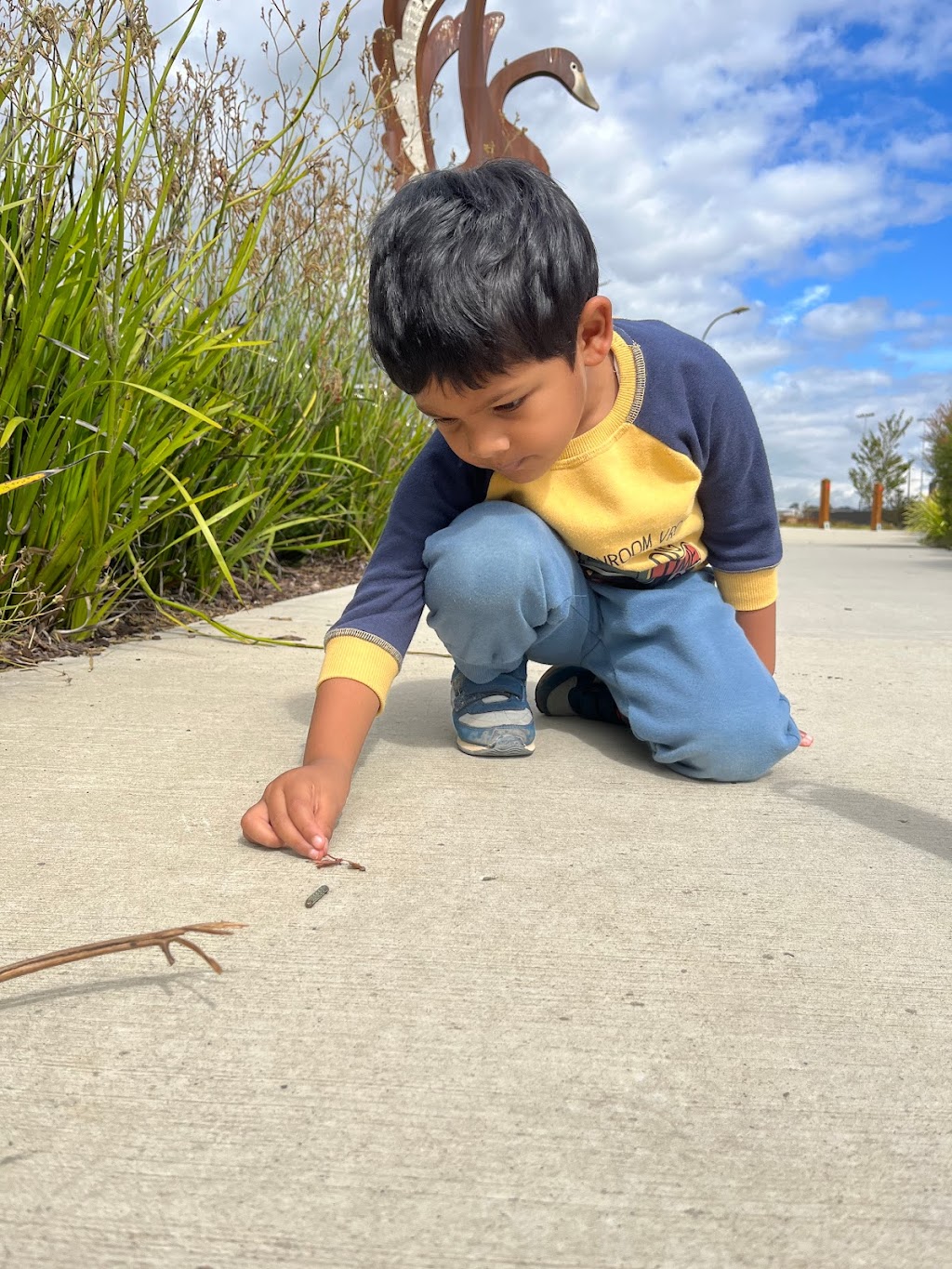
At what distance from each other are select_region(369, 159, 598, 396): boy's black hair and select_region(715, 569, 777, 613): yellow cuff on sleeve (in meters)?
0.65

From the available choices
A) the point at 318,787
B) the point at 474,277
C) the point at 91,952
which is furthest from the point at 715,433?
the point at 91,952

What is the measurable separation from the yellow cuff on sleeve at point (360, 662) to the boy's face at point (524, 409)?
13.5 inches

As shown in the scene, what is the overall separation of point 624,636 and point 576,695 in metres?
0.32

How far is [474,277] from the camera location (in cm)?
139

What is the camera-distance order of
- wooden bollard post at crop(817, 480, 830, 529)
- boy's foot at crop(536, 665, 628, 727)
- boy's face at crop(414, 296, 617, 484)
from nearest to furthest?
boy's face at crop(414, 296, 617, 484) → boy's foot at crop(536, 665, 628, 727) → wooden bollard post at crop(817, 480, 830, 529)

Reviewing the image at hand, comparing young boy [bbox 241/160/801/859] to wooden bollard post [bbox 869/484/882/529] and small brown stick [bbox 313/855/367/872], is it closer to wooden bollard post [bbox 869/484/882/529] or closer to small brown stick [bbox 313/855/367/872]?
small brown stick [bbox 313/855/367/872]

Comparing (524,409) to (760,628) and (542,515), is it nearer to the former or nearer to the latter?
(542,515)

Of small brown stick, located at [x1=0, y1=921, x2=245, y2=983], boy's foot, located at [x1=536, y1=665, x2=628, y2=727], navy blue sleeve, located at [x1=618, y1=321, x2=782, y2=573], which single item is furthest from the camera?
boy's foot, located at [x1=536, y1=665, x2=628, y2=727]

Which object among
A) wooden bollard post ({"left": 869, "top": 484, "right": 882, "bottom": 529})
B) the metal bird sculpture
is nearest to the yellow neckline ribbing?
the metal bird sculpture

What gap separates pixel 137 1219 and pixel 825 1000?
0.64m

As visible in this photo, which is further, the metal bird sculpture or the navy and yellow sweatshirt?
the metal bird sculpture

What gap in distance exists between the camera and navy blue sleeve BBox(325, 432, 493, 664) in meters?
1.71

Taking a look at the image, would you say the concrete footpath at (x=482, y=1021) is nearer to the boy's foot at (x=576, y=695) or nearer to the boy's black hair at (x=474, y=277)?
the boy's foot at (x=576, y=695)

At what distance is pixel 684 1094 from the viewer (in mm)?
854
